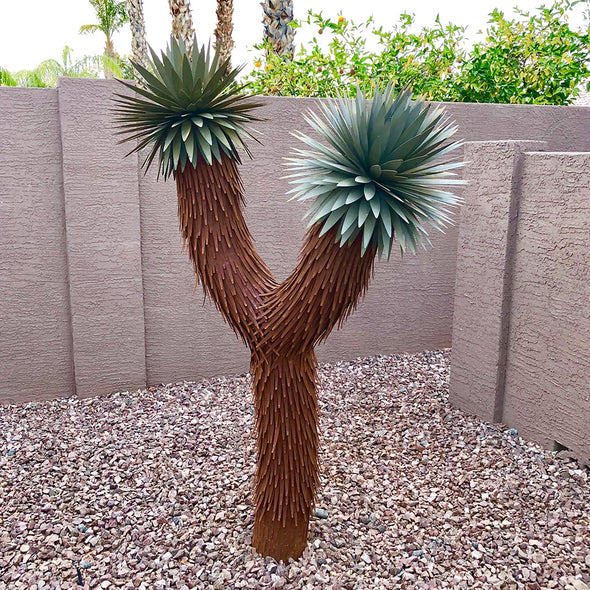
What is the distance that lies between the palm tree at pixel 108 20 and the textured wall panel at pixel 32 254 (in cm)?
1734

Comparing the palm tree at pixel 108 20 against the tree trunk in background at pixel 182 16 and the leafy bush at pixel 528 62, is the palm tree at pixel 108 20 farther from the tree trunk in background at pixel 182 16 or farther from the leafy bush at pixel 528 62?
the leafy bush at pixel 528 62

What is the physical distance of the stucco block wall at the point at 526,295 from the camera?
3463 millimetres

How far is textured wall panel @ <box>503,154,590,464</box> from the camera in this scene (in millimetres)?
3432

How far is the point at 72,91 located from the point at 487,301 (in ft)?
9.95

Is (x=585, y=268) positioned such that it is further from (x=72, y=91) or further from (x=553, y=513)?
(x=72, y=91)

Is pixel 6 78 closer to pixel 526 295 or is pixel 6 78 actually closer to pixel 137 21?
pixel 137 21

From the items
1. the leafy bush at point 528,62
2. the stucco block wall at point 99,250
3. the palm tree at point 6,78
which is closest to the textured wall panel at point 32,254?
the stucco block wall at point 99,250

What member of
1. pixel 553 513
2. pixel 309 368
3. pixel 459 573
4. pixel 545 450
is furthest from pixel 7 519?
pixel 545 450

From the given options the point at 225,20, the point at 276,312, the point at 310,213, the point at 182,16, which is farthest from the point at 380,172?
the point at 225,20

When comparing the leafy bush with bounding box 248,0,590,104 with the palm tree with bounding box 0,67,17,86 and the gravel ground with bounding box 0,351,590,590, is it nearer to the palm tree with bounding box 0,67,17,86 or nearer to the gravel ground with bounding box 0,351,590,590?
the gravel ground with bounding box 0,351,590,590

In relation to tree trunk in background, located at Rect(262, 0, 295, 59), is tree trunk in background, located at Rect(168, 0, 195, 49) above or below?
above

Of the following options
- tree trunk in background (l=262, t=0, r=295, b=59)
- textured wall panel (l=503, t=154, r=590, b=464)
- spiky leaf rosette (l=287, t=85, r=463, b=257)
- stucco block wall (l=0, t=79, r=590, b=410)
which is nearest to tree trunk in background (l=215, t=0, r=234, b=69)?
tree trunk in background (l=262, t=0, r=295, b=59)

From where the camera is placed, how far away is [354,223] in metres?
2.01

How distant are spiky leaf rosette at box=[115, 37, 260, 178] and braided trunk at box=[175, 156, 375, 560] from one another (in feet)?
0.33
